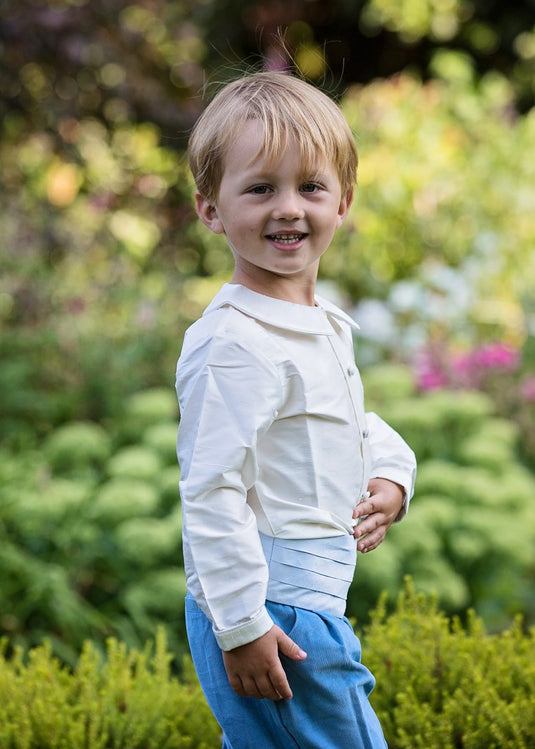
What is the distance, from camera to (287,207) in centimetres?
163

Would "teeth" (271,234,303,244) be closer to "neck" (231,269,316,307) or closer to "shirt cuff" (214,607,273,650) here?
"neck" (231,269,316,307)

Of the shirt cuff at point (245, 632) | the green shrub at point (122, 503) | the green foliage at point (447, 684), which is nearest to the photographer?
the shirt cuff at point (245, 632)

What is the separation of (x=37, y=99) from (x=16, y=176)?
74cm

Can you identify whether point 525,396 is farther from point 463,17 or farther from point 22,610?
point 463,17

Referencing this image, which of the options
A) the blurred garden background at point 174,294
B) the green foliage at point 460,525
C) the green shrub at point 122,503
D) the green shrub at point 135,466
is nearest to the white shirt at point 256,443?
the blurred garden background at point 174,294

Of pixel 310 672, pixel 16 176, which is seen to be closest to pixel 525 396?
pixel 310 672

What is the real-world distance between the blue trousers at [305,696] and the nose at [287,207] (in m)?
0.61

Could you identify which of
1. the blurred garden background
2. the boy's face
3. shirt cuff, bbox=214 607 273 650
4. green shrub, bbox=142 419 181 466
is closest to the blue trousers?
shirt cuff, bbox=214 607 273 650

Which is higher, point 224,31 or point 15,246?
point 224,31

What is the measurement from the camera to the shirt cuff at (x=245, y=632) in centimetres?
153

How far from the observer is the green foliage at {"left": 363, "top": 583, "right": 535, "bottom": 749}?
2.24 m

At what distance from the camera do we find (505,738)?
7.34 ft

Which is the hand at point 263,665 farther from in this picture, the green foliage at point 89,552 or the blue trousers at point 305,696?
the green foliage at point 89,552

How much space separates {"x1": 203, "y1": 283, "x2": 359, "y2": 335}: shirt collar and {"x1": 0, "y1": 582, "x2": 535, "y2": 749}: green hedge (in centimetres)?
95
